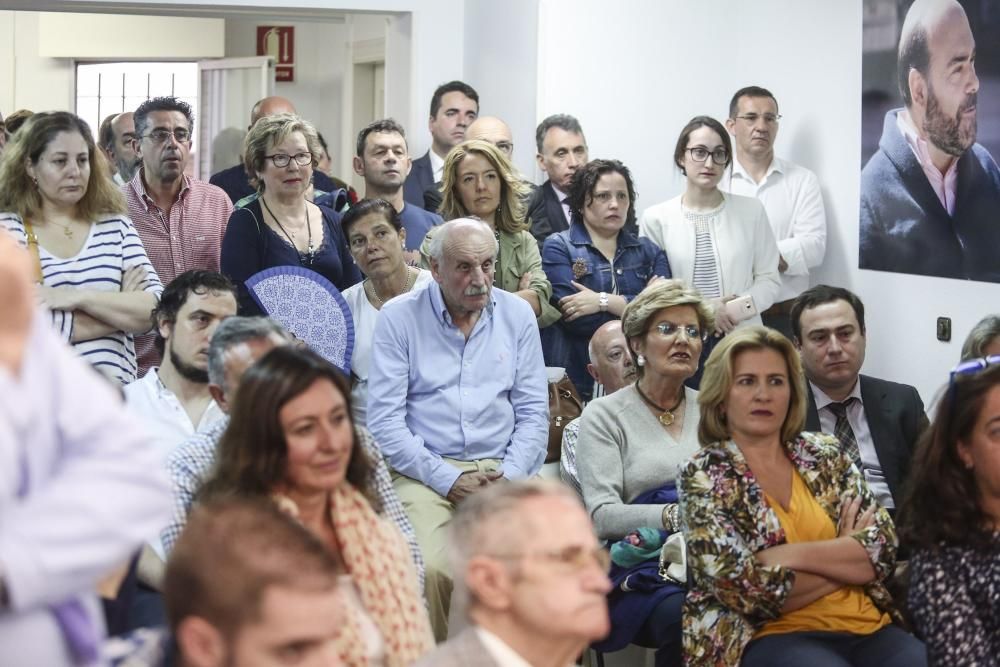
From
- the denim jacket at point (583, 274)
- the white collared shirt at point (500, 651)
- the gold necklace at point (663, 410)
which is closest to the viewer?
the white collared shirt at point (500, 651)

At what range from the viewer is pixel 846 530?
10.3 ft

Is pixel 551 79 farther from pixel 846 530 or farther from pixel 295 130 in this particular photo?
pixel 846 530

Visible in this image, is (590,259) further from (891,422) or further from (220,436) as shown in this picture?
(220,436)

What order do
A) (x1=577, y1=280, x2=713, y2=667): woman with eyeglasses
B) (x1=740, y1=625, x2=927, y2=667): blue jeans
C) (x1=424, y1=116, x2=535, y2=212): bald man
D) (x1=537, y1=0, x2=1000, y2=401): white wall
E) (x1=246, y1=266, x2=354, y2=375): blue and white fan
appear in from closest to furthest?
(x1=740, y1=625, x2=927, y2=667): blue jeans < (x1=577, y1=280, x2=713, y2=667): woman with eyeglasses < (x1=246, y1=266, x2=354, y2=375): blue and white fan < (x1=424, y1=116, x2=535, y2=212): bald man < (x1=537, y1=0, x2=1000, y2=401): white wall

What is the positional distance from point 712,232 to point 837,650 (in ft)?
8.38

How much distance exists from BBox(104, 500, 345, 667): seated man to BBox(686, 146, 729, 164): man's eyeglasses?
3.92 m

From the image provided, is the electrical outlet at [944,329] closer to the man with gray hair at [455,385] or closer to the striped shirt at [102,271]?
the man with gray hair at [455,385]

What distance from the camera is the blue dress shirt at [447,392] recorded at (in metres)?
3.86

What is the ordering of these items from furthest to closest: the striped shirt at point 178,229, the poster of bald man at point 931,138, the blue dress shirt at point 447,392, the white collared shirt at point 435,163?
the white collared shirt at point 435,163
the poster of bald man at point 931,138
the striped shirt at point 178,229
the blue dress shirt at point 447,392

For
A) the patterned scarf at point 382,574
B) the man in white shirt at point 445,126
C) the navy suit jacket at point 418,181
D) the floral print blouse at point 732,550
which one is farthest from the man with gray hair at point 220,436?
the man in white shirt at point 445,126

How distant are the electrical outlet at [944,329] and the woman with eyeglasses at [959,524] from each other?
96.1 inches

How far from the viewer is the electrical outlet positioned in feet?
17.4

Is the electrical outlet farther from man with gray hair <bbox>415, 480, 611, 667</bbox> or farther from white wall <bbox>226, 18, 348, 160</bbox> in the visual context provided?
white wall <bbox>226, 18, 348, 160</bbox>

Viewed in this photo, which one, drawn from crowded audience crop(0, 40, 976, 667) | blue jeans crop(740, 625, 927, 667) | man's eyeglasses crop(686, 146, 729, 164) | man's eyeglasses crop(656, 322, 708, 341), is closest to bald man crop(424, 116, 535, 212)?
crowded audience crop(0, 40, 976, 667)
